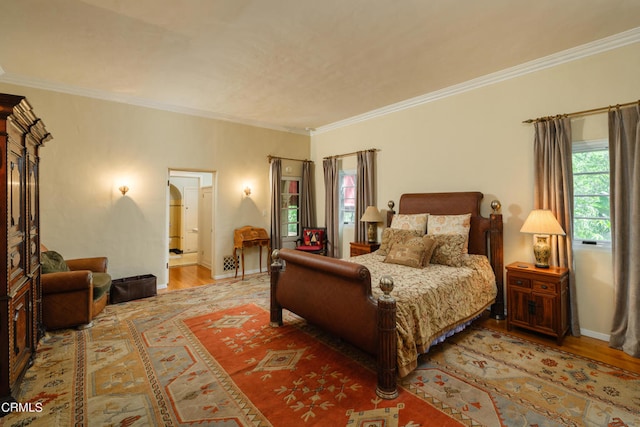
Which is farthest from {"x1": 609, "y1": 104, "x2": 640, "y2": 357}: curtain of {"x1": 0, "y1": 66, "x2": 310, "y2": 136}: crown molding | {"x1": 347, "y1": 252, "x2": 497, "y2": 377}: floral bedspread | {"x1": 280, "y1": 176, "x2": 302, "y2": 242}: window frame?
{"x1": 0, "y1": 66, "x2": 310, "y2": 136}: crown molding

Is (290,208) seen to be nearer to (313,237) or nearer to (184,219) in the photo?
(313,237)

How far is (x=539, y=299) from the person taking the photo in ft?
9.98

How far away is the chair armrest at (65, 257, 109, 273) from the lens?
3.98 meters

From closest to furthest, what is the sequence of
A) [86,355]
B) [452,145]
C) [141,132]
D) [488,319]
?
[86,355] → [488,319] → [452,145] → [141,132]

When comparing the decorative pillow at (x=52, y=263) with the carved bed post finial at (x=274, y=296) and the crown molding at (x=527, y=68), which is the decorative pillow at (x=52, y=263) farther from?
the crown molding at (x=527, y=68)

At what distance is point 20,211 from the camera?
7.82 feet

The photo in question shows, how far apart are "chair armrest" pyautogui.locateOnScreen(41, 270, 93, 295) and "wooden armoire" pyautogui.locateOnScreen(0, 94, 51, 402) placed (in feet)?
0.72

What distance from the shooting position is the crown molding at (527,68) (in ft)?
9.43

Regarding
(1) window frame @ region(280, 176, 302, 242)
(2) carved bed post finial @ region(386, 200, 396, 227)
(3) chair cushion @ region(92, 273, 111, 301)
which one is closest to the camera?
(3) chair cushion @ region(92, 273, 111, 301)

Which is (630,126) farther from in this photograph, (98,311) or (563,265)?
(98,311)

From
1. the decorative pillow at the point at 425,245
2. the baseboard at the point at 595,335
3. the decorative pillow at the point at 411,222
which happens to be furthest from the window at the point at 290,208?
the baseboard at the point at 595,335

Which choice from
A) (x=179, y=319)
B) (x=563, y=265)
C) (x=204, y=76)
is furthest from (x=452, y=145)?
(x=179, y=319)

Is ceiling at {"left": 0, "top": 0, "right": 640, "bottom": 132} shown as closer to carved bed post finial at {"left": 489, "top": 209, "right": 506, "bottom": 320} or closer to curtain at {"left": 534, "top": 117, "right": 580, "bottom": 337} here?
curtain at {"left": 534, "top": 117, "right": 580, "bottom": 337}

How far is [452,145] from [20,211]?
4696 mm
